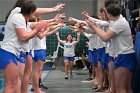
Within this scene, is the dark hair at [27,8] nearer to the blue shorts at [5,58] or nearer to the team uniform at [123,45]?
the blue shorts at [5,58]

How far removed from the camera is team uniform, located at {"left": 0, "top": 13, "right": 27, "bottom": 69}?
13.3 feet

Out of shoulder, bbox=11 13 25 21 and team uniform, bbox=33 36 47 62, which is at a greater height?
shoulder, bbox=11 13 25 21

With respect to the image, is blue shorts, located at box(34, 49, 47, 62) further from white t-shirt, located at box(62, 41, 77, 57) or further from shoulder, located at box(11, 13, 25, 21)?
white t-shirt, located at box(62, 41, 77, 57)

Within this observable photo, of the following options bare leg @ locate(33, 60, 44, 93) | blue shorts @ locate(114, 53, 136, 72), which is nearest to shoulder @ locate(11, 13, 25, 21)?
blue shorts @ locate(114, 53, 136, 72)

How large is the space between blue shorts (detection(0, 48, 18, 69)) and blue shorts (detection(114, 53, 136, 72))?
139 centimetres

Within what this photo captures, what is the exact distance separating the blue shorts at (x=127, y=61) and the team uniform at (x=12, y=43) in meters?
1.34

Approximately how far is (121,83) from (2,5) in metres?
13.7

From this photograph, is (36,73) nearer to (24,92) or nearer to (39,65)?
(39,65)

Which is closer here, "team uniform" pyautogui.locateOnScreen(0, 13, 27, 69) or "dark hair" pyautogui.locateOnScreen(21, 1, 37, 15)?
"team uniform" pyautogui.locateOnScreen(0, 13, 27, 69)

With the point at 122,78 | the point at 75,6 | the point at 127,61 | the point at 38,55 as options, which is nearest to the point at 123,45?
the point at 127,61

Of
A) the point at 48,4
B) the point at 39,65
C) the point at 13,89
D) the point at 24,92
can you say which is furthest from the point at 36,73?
the point at 48,4

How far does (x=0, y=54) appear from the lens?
4.08 m

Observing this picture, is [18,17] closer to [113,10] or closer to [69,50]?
[113,10]

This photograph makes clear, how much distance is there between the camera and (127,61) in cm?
440
